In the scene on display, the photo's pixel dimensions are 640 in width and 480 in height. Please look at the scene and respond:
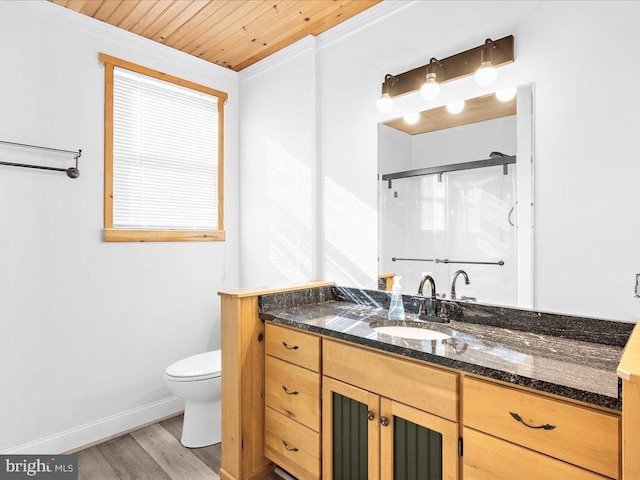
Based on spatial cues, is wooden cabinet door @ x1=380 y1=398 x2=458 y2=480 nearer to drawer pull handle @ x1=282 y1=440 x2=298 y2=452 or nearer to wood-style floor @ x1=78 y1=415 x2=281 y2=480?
drawer pull handle @ x1=282 y1=440 x2=298 y2=452

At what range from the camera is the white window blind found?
8.38ft

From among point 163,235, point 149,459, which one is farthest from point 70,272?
point 149,459

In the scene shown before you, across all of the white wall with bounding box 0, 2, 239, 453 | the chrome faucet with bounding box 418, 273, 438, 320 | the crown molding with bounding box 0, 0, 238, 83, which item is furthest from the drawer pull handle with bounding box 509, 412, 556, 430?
the crown molding with bounding box 0, 0, 238, 83

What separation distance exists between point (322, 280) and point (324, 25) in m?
1.63

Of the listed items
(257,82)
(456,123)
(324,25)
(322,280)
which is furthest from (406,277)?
(257,82)

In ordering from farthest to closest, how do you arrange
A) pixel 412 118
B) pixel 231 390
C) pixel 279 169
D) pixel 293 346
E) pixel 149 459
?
pixel 279 169 → pixel 149 459 → pixel 412 118 → pixel 231 390 → pixel 293 346

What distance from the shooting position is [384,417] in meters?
1.53

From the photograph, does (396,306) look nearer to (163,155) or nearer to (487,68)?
(487,68)

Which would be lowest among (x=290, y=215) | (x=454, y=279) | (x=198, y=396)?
(x=198, y=396)

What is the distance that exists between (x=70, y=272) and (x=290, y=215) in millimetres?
1396

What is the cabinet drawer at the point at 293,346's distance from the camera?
1.79m

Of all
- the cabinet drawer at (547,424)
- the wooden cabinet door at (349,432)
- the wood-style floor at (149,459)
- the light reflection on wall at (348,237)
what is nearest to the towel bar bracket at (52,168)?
the light reflection on wall at (348,237)

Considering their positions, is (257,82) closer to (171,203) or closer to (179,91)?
(179,91)

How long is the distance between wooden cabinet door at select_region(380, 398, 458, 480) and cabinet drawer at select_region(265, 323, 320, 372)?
39 cm
